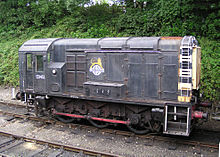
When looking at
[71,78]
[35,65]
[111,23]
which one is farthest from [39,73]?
[111,23]

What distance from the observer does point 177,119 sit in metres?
7.67

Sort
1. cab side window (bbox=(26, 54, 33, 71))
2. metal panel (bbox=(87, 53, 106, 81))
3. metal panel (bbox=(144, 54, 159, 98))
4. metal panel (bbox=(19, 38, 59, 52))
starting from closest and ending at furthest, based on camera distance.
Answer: metal panel (bbox=(144, 54, 159, 98))
metal panel (bbox=(87, 53, 106, 81))
metal panel (bbox=(19, 38, 59, 52))
cab side window (bbox=(26, 54, 33, 71))

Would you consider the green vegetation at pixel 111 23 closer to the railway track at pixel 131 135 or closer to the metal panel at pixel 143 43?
the railway track at pixel 131 135

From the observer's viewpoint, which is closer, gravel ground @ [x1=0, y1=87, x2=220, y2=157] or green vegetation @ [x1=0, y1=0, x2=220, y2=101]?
gravel ground @ [x1=0, y1=87, x2=220, y2=157]

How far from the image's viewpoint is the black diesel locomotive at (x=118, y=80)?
293 inches

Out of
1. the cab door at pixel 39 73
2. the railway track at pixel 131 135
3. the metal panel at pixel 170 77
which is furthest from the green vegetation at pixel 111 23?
the cab door at pixel 39 73

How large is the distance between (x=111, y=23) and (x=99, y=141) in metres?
10.9

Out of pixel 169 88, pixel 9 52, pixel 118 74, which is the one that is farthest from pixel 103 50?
pixel 9 52

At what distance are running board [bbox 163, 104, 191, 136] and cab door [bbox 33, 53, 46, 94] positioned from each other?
5.25m

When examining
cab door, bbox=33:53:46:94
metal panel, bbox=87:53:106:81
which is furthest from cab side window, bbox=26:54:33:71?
metal panel, bbox=87:53:106:81

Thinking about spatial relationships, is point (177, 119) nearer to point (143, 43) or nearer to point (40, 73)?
point (143, 43)

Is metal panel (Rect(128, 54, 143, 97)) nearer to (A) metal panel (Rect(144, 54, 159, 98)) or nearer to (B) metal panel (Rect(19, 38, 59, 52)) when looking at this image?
(A) metal panel (Rect(144, 54, 159, 98))

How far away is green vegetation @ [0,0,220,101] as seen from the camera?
12.4m

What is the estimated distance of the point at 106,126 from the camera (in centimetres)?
901
